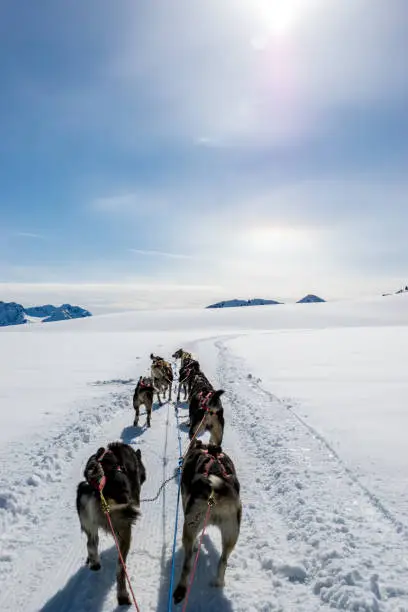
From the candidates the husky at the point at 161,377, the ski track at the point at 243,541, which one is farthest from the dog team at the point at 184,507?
the husky at the point at 161,377

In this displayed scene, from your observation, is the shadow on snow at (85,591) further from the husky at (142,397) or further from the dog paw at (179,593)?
the husky at (142,397)

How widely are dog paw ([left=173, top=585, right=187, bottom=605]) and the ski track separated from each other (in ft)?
0.28

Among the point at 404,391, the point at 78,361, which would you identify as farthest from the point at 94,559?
the point at 78,361

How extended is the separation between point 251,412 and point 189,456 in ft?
22.4

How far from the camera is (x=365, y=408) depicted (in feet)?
38.7

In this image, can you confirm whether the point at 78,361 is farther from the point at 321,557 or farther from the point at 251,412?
the point at 321,557

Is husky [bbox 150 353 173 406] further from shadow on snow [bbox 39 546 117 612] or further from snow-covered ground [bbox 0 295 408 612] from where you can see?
shadow on snow [bbox 39 546 117 612]

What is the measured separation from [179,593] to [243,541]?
51.7 inches

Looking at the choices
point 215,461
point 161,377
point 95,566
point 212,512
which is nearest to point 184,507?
point 212,512

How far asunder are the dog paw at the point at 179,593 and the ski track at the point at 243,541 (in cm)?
8

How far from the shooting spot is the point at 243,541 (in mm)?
4980

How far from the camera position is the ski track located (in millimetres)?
3947

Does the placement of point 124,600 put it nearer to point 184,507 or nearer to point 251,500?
point 184,507

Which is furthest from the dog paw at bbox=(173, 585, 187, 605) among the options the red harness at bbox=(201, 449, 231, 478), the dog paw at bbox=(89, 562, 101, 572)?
the red harness at bbox=(201, 449, 231, 478)
